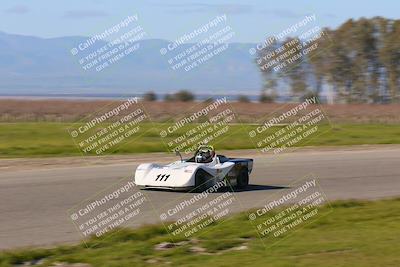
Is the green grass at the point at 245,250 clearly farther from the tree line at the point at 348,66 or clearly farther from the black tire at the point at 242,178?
the tree line at the point at 348,66

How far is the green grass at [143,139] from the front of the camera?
28797 millimetres

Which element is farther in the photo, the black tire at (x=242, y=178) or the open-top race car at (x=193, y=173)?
the black tire at (x=242, y=178)

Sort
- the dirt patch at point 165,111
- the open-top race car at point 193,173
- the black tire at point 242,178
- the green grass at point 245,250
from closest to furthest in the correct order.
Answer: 1. the green grass at point 245,250
2. the open-top race car at point 193,173
3. the black tire at point 242,178
4. the dirt patch at point 165,111

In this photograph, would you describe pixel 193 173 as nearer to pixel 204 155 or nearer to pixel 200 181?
pixel 200 181

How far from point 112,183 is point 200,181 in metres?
2.41

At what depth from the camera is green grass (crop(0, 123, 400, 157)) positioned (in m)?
28.8

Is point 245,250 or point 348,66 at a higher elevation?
point 245,250

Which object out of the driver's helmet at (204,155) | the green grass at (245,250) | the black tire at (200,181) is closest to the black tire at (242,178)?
the driver's helmet at (204,155)

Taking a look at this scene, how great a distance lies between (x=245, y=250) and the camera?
10836 millimetres

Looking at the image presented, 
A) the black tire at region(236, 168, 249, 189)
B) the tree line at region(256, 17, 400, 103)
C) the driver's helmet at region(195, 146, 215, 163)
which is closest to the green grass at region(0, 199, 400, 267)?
the driver's helmet at region(195, 146, 215, 163)

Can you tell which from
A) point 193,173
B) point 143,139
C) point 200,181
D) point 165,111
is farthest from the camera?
point 165,111

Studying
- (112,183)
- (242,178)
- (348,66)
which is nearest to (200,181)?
(242,178)

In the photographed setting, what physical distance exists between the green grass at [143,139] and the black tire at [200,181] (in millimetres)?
11008

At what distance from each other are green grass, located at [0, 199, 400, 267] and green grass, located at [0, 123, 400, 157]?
51.4 feet
